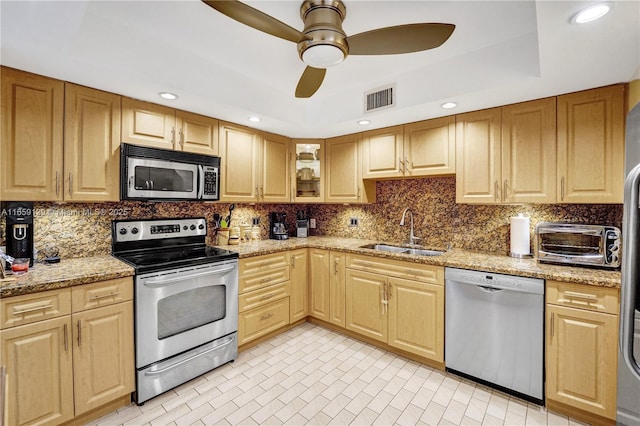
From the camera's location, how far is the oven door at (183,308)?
6.44ft

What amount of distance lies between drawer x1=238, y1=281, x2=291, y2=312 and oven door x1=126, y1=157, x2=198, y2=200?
0.99 m

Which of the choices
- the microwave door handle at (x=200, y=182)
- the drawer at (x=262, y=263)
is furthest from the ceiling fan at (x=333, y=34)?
the drawer at (x=262, y=263)

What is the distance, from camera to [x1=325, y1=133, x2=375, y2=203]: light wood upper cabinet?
3.22 m

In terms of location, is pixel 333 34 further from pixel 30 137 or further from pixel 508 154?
pixel 30 137

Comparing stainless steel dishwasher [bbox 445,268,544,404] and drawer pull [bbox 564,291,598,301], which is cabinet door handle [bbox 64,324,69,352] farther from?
drawer pull [bbox 564,291,598,301]

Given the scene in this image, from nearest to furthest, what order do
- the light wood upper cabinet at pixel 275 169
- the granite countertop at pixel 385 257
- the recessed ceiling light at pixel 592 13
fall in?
the recessed ceiling light at pixel 592 13, the granite countertop at pixel 385 257, the light wood upper cabinet at pixel 275 169

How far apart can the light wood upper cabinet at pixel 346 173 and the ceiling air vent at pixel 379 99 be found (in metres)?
0.58

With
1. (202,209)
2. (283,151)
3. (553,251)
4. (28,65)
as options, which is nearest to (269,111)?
(283,151)

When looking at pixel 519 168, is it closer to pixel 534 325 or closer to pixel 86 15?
pixel 534 325

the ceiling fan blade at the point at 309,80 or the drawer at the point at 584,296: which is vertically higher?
the ceiling fan blade at the point at 309,80

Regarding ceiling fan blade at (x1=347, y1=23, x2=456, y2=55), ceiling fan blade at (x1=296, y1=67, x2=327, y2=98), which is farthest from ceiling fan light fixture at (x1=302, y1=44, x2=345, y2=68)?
ceiling fan blade at (x1=296, y1=67, x2=327, y2=98)

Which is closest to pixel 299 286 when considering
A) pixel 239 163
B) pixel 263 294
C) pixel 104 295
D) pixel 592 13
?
pixel 263 294

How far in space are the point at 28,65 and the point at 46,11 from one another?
0.42 m

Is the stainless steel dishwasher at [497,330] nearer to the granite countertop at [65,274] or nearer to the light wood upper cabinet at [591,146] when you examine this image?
the light wood upper cabinet at [591,146]
